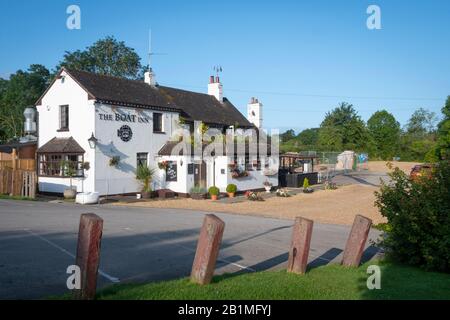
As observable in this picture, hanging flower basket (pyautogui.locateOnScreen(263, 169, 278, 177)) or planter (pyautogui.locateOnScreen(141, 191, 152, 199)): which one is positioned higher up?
hanging flower basket (pyautogui.locateOnScreen(263, 169, 278, 177))

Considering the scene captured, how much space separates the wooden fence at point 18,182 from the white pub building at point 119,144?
134cm

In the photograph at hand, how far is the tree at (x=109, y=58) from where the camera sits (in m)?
51.1

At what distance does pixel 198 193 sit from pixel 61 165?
727 cm

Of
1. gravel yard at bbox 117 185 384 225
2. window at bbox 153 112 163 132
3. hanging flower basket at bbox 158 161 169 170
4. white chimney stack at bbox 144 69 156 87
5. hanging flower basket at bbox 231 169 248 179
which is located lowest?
gravel yard at bbox 117 185 384 225

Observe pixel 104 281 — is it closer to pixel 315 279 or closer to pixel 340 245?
pixel 315 279

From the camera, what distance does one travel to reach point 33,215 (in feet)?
48.7

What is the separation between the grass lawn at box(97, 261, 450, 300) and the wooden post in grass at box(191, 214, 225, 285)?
6.1 inches

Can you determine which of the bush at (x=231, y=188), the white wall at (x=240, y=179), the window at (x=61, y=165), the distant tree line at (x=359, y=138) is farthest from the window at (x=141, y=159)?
the distant tree line at (x=359, y=138)

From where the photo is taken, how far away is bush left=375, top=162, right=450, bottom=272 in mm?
7566

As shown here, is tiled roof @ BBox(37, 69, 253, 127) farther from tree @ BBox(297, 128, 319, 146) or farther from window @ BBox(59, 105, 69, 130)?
tree @ BBox(297, 128, 319, 146)

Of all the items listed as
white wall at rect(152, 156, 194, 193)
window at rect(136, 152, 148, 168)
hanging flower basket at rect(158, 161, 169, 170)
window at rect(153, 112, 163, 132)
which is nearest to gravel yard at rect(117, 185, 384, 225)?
white wall at rect(152, 156, 194, 193)

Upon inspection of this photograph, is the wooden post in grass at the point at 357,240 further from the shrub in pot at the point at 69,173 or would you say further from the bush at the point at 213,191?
the shrub in pot at the point at 69,173
